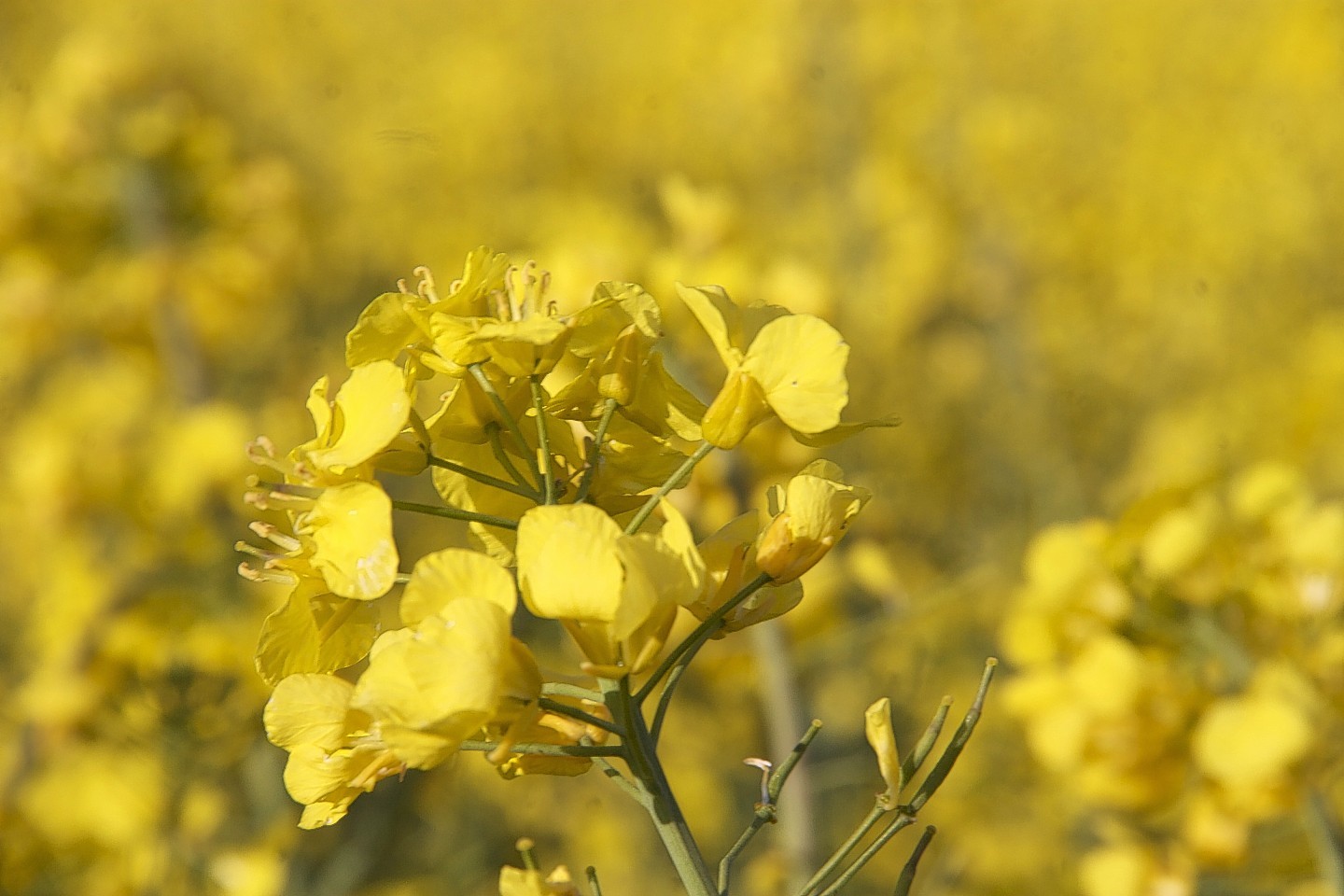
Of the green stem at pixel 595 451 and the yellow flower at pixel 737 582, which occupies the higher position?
the green stem at pixel 595 451

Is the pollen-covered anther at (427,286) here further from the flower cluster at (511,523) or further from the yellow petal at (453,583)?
the yellow petal at (453,583)

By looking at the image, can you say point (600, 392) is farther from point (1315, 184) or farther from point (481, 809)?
point (1315, 184)

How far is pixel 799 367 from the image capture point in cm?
76

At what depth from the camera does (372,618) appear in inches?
31.1

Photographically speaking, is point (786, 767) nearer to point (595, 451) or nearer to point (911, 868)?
point (911, 868)

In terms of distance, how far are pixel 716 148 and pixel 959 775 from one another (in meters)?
5.09

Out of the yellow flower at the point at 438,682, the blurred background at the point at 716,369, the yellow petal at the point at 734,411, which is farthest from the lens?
the blurred background at the point at 716,369

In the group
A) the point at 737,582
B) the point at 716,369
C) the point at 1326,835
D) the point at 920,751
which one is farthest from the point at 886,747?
the point at 716,369

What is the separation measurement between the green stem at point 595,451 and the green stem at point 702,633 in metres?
0.10

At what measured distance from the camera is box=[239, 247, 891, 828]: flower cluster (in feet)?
2.22

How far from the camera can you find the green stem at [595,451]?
2.48 feet

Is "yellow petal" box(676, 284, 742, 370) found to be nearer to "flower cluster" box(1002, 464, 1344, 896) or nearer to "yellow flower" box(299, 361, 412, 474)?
"yellow flower" box(299, 361, 412, 474)

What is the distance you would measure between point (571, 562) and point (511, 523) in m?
0.09

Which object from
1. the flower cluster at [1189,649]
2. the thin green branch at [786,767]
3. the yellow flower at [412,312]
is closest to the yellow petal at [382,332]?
the yellow flower at [412,312]
